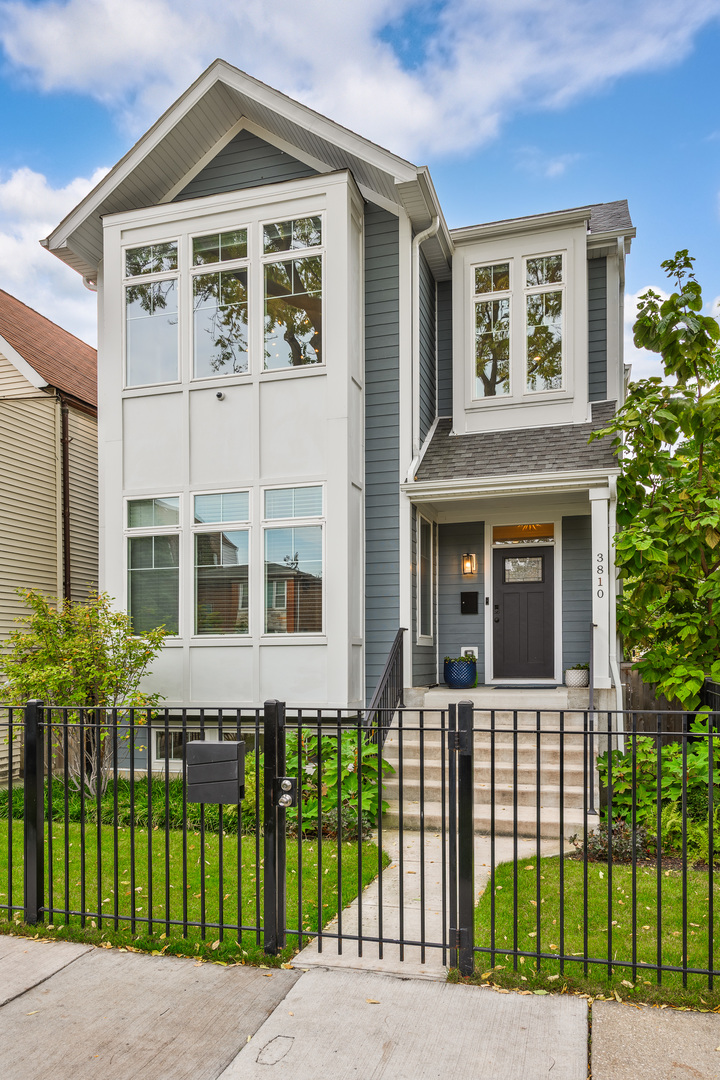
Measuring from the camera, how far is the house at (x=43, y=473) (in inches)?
438

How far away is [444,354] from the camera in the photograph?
35.4ft

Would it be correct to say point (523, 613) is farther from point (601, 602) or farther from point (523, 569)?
point (601, 602)

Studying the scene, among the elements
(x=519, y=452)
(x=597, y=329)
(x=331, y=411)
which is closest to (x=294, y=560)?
(x=331, y=411)

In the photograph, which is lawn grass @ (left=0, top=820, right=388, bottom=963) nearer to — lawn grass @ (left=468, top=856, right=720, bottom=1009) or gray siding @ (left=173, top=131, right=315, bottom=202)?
lawn grass @ (left=468, top=856, right=720, bottom=1009)

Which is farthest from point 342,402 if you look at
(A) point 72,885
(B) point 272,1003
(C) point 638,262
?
(C) point 638,262

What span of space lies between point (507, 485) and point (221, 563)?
3491 mm

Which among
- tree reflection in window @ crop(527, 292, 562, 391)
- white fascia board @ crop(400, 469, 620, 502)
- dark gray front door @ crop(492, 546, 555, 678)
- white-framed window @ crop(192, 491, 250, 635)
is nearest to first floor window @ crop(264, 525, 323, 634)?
white-framed window @ crop(192, 491, 250, 635)

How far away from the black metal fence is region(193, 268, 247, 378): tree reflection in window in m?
4.23

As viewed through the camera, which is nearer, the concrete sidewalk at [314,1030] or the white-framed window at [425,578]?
the concrete sidewalk at [314,1030]

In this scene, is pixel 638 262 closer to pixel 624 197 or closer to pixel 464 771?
pixel 624 197

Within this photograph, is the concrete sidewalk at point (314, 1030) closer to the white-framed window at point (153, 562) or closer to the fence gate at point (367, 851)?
the fence gate at point (367, 851)

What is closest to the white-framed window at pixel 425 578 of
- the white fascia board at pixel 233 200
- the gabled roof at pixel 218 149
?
the gabled roof at pixel 218 149

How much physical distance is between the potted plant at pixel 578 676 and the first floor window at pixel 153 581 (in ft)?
15.8

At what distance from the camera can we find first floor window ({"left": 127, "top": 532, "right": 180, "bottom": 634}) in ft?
30.8
